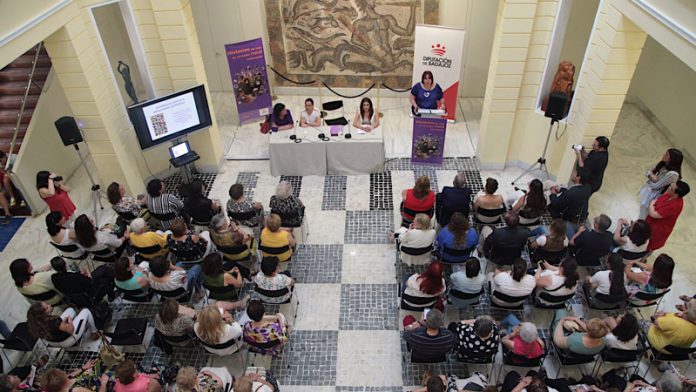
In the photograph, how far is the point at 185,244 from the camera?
6176mm

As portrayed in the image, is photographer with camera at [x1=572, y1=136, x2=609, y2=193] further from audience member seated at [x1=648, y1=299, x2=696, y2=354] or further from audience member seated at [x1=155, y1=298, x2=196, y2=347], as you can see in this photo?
audience member seated at [x1=155, y1=298, x2=196, y2=347]

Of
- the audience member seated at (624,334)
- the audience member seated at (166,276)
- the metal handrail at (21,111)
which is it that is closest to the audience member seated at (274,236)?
the audience member seated at (166,276)

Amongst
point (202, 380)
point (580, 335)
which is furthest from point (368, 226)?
point (202, 380)

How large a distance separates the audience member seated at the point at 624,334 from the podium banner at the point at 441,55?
551cm

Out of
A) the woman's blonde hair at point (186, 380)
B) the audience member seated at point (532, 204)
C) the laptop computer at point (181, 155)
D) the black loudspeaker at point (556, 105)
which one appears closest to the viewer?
the woman's blonde hair at point (186, 380)

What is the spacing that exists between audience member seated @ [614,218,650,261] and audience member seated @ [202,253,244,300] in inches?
181

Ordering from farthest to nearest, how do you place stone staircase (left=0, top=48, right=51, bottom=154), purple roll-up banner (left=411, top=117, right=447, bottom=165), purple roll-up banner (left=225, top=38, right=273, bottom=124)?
purple roll-up banner (left=225, top=38, right=273, bottom=124) → purple roll-up banner (left=411, top=117, right=447, bottom=165) → stone staircase (left=0, top=48, right=51, bottom=154)

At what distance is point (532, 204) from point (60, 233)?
19.4ft

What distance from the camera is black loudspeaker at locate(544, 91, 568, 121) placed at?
23.7 feet

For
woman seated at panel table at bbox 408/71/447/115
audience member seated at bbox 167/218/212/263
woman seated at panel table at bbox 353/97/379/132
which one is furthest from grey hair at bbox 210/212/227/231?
woman seated at panel table at bbox 408/71/447/115

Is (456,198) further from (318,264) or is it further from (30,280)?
(30,280)

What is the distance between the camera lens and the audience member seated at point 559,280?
536 cm

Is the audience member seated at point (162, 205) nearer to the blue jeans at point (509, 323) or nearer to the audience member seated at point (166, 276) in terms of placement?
the audience member seated at point (166, 276)

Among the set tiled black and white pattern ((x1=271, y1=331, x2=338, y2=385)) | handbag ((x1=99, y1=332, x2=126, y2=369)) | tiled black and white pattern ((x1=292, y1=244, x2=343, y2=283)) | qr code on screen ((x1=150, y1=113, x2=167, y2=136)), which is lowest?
tiled black and white pattern ((x1=271, y1=331, x2=338, y2=385))
